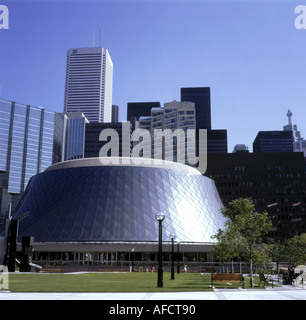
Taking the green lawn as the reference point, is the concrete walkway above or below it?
above

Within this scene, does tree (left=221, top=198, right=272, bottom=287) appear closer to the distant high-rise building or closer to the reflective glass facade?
the reflective glass facade

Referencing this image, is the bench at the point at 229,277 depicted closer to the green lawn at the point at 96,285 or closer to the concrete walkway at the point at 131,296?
the green lawn at the point at 96,285

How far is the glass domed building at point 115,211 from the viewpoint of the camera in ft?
260

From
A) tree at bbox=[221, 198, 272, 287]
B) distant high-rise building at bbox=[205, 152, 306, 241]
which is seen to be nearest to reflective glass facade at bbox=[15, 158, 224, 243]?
tree at bbox=[221, 198, 272, 287]

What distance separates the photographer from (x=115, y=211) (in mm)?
82812

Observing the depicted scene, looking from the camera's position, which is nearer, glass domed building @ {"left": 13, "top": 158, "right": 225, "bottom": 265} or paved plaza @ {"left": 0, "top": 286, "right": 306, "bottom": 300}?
paved plaza @ {"left": 0, "top": 286, "right": 306, "bottom": 300}

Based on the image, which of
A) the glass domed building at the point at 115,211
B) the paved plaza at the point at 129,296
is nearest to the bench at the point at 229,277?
the paved plaza at the point at 129,296

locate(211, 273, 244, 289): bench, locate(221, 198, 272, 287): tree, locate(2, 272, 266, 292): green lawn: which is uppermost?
locate(221, 198, 272, 287): tree

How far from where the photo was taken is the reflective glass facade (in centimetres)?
8069

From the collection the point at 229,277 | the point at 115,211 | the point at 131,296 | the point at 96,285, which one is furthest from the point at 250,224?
the point at 115,211

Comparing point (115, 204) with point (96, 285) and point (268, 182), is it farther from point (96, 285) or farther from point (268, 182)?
point (268, 182)

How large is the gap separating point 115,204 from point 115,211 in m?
1.55
